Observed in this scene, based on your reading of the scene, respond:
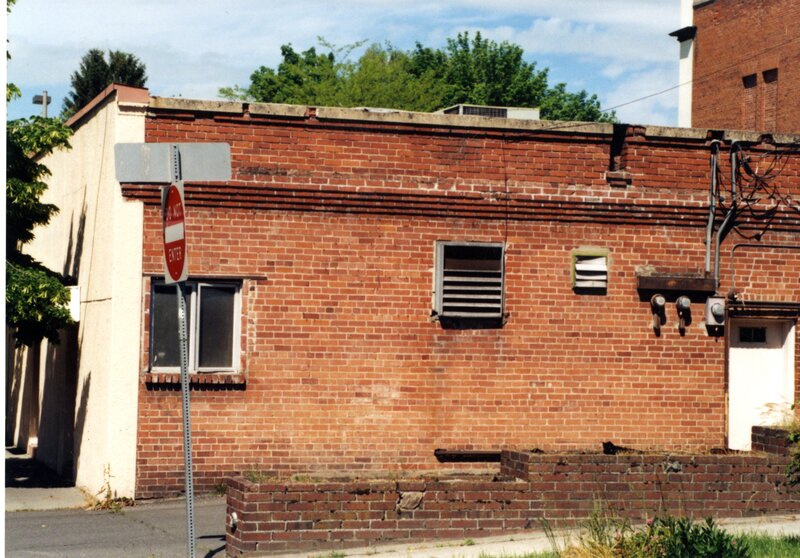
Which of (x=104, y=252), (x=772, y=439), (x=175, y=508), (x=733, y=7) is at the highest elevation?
(x=733, y=7)

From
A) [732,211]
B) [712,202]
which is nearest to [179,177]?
[712,202]

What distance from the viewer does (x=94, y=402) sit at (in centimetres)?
1645

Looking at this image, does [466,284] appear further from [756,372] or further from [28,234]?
[28,234]

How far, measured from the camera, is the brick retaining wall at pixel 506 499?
11.6 meters

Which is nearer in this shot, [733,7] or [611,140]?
[611,140]

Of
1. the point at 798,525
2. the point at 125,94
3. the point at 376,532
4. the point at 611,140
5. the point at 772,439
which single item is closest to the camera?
the point at 376,532

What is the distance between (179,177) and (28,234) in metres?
8.03

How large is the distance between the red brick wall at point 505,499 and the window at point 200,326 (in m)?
4.07

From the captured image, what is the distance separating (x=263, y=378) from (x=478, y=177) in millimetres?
3748

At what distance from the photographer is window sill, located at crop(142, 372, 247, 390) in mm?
15484

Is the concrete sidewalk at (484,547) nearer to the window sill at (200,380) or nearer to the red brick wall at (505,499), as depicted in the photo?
the red brick wall at (505,499)

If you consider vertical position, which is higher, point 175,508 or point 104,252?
point 104,252

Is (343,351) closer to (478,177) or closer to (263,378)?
(263,378)

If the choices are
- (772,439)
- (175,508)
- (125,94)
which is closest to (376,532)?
(175,508)
